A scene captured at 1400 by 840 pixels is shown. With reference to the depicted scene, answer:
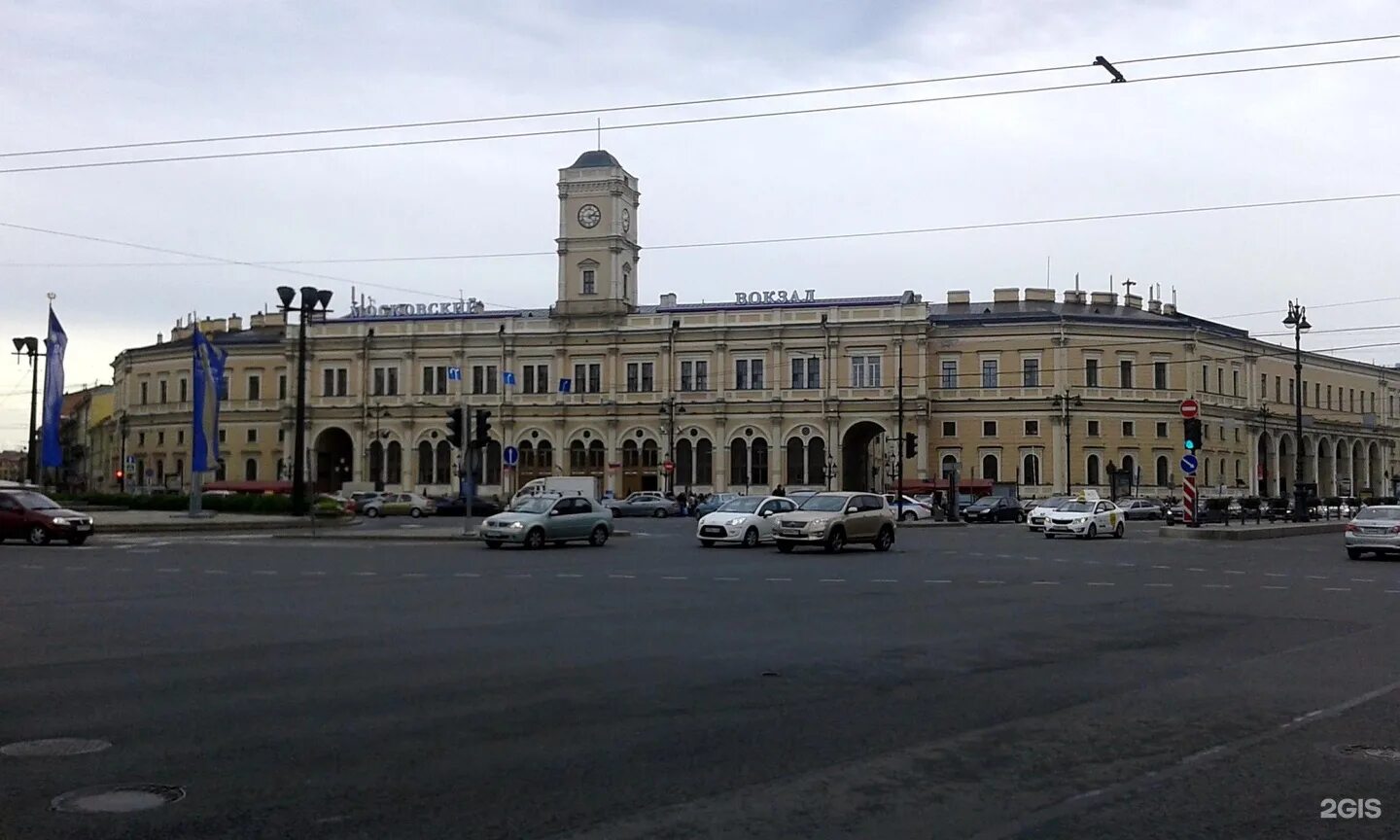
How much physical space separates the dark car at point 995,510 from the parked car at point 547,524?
34.4 metres

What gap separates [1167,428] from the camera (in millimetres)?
90625

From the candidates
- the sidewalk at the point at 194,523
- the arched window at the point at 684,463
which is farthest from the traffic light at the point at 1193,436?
the arched window at the point at 684,463

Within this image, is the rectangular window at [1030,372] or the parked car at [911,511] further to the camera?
the rectangular window at [1030,372]

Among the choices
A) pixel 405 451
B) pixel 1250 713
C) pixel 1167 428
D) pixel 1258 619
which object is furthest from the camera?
pixel 405 451

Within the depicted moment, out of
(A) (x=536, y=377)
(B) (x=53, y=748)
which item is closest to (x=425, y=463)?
(A) (x=536, y=377)

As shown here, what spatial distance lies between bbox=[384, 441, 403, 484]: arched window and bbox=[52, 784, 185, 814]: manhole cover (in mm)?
92009

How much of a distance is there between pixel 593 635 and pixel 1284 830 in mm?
8835

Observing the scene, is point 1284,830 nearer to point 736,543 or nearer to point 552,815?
point 552,815

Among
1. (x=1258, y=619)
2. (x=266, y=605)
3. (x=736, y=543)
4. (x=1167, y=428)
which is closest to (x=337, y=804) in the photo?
(x=266, y=605)

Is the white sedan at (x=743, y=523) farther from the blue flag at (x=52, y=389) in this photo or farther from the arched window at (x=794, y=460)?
the arched window at (x=794, y=460)

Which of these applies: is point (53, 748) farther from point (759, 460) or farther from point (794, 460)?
point (759, 460)

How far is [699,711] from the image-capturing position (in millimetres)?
9922

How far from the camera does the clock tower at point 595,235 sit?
9281 cm

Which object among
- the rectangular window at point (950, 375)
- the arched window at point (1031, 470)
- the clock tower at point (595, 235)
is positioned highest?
the clock tower at point (595, 235)
